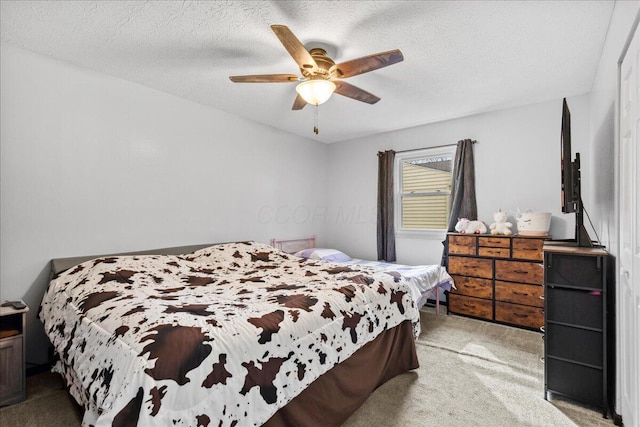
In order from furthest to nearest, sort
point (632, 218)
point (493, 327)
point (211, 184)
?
point (211, 184), point (493, 327), point (632, 218)

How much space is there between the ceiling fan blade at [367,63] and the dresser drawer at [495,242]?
8.14ft

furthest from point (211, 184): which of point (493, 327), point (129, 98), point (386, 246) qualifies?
point (493, 327)

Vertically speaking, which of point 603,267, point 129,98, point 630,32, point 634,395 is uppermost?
point 129,98

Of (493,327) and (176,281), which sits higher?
(176,281)

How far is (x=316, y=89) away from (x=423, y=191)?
9.18ft

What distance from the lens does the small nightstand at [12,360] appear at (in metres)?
2.10

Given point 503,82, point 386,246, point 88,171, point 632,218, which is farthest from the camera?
point 386,246

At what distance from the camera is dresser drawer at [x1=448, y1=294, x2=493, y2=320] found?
3.66m

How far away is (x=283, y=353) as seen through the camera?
1545 millimetres

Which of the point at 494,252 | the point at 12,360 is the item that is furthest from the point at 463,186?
the point at 12,360

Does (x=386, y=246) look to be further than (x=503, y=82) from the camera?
Yes

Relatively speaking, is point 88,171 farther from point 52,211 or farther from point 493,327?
point 493,327

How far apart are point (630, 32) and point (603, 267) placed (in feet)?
4.24

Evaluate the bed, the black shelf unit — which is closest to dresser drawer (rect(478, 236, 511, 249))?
the bed
